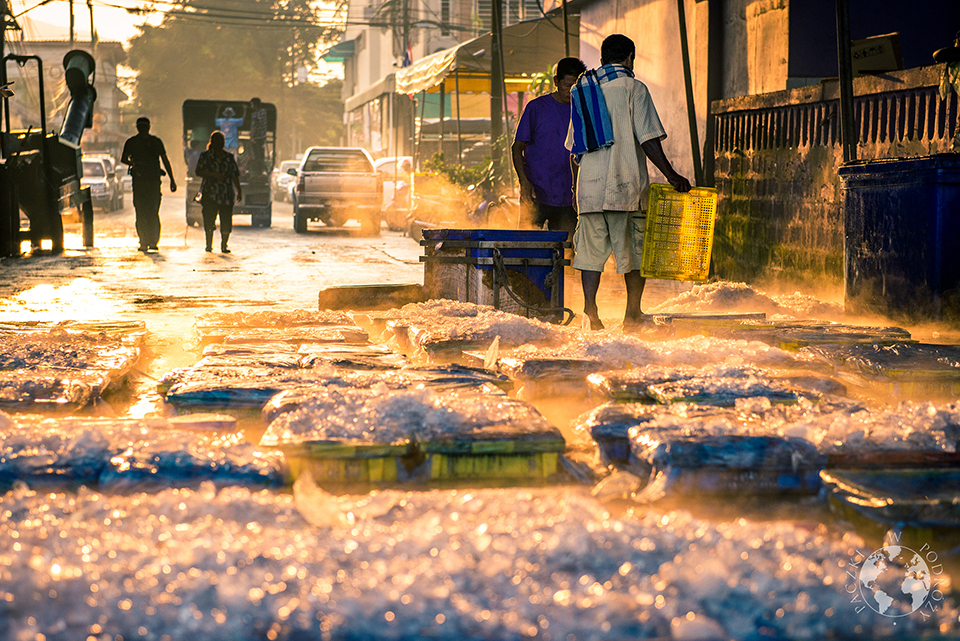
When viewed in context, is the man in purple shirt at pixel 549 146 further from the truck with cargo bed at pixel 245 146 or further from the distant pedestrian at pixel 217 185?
the truck with cargo bed at pixel 245 146

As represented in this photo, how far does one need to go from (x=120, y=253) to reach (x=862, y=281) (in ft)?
34.3

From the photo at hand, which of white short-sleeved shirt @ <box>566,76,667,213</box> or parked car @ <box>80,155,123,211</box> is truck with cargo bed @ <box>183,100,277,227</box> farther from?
white short-sleeved shirt @ <box>566,76,667,213</box>

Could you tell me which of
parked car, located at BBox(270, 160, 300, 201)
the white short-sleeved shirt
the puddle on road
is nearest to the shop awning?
the puddle on road

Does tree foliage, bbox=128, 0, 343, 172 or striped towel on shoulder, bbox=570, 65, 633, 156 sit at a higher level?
tree foliage, bbox=128, 0, 343, 172

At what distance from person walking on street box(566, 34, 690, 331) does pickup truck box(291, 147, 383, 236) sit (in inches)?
551

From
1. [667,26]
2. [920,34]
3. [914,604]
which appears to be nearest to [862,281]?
[914,604]

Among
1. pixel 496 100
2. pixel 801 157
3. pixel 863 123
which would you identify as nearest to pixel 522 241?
pixel 863 123

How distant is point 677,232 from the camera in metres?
5.87

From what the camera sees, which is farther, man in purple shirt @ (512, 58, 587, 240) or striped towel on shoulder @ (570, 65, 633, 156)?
man in purple shirt @ (512, 58, 587, 240)

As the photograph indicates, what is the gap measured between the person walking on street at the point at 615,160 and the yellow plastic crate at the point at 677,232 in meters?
0.10

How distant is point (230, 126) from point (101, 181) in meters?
7.13

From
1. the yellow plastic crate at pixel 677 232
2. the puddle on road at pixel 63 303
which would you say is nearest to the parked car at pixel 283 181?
the puddle on road at pixel 63 303

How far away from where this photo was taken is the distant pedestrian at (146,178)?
547 inches

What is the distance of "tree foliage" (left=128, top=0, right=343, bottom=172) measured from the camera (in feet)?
222
